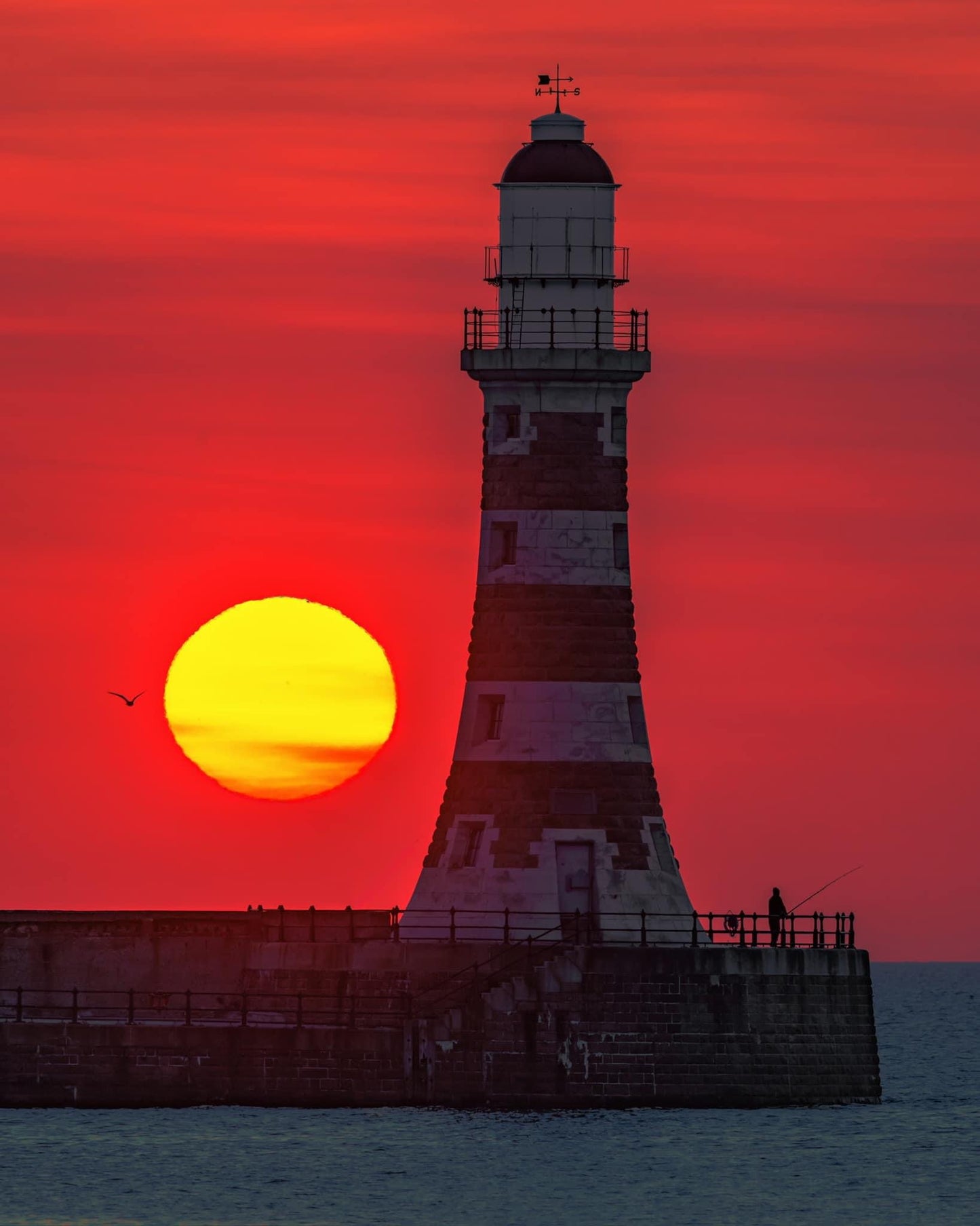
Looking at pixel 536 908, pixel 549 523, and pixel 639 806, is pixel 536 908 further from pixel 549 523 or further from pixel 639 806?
pixel 549 523

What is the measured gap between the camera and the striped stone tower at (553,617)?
65.3 m

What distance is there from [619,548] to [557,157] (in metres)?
7.09

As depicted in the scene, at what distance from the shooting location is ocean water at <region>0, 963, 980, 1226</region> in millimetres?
56188

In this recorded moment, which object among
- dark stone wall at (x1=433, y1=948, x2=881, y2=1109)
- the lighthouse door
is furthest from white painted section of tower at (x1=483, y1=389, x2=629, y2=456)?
dark stone wall at (x1=433, y1=948, x2=881, y2=1109)

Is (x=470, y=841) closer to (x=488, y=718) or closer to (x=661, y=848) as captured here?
(x=488, y=718)

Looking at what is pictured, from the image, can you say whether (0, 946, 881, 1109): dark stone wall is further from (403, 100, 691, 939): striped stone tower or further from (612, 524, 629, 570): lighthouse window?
(612, 524, 629, 570): lighthouse window

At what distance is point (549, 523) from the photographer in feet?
216

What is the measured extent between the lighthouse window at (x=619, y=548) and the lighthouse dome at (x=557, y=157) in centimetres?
623

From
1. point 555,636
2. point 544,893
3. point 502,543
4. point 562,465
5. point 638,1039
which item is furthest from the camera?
point 502,543

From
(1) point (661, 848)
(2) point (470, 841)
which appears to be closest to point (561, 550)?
(2) point (470, 841)

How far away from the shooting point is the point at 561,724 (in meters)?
65.5

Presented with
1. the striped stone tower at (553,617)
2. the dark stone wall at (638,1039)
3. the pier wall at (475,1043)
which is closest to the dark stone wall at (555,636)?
the striped stone tower at (553,617)

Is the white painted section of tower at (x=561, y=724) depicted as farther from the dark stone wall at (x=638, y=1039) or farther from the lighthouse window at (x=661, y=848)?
the dark stone wall at (x=638, y=1039)

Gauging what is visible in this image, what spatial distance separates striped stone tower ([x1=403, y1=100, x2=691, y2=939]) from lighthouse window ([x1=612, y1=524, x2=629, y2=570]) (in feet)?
0.12
